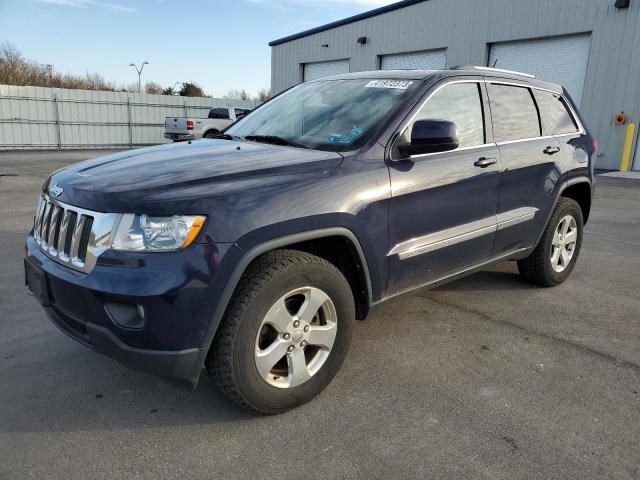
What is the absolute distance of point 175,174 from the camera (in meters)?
2.59

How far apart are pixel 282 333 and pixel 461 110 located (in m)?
2.06

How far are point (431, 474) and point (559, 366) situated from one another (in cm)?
144

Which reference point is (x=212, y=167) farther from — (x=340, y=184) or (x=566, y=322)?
(x=566, y=322)

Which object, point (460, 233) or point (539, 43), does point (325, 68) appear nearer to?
point (539, 43)

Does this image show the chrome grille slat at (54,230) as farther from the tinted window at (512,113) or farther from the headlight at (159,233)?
the tinted window at (512,113)

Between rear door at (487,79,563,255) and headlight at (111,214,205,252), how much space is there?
2.38 m

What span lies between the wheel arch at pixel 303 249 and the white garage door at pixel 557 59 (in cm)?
1433

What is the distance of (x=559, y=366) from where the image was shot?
3.32 metres

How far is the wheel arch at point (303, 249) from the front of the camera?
7.82 feet

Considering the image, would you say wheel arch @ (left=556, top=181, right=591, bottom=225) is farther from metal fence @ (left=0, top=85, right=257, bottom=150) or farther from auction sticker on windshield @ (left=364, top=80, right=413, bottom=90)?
metal fence @ (left=0, top=85, right=257, bottom=150)

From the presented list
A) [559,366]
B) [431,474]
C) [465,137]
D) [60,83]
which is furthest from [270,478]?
[60,83]

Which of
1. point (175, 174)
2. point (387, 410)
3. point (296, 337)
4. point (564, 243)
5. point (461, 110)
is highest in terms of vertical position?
Answer: point (461, 110)

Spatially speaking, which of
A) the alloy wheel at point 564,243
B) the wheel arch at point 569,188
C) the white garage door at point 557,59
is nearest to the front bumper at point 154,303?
the wheel arch at point 569,188

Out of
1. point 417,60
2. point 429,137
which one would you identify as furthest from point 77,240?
point 417,60
